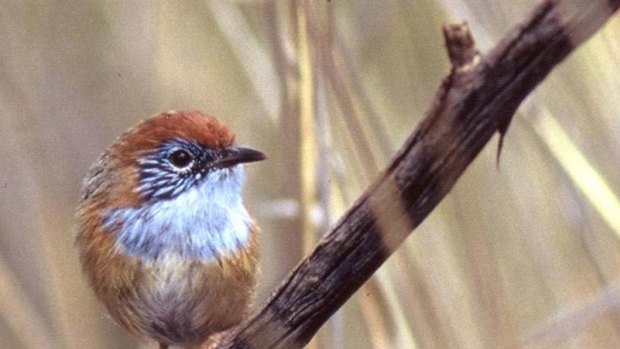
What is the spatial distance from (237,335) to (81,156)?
162cm

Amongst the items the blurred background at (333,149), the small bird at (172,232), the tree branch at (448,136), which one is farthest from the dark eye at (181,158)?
the tree branch at (448,136)

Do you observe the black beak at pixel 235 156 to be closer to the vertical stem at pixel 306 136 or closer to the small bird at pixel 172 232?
the small bird at pixel 172 232

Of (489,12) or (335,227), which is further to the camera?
(489,12)

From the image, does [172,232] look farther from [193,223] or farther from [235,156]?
[235,156]

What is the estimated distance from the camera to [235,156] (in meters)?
2.80

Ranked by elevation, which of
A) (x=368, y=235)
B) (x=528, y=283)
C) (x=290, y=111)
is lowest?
(x=368, y=235)

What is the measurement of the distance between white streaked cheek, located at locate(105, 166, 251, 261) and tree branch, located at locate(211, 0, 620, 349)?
2.82ft

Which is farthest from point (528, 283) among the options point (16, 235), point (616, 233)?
point (16, 235)

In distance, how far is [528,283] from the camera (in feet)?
12.3

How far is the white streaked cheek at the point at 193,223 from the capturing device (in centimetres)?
268

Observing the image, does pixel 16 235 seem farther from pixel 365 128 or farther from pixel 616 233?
pixel 616 233

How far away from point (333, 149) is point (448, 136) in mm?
1581

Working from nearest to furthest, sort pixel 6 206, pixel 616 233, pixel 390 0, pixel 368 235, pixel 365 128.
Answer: pixel 368 235 < pixel 365 128 < pixel 616 233 < pixel 390 0 < pixel 6 206

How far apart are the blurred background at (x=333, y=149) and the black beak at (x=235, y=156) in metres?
0.12
